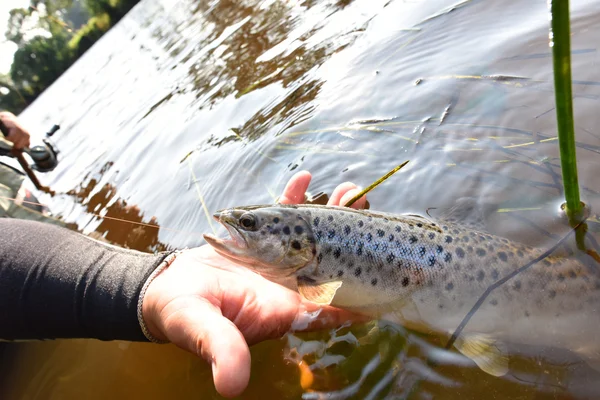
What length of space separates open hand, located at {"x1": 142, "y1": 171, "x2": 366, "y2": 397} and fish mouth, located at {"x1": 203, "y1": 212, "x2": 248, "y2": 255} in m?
0.21

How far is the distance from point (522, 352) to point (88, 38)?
60376 mm

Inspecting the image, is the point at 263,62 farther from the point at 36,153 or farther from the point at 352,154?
the point at 352,154

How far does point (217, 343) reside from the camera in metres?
2.05

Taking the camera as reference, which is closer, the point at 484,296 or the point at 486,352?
the point at 486,352

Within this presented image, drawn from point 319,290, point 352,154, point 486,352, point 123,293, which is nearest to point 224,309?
point 319,290

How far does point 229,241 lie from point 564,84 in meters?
2.28

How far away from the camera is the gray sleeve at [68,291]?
2996 millimetres

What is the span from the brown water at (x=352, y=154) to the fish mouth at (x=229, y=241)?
709mm

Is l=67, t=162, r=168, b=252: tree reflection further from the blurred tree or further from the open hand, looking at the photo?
the blurred tree

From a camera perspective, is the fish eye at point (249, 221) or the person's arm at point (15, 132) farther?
the person's arm at point (15, 132)

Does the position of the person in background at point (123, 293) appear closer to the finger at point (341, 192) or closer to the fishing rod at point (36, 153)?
the finger at point (341, 192)

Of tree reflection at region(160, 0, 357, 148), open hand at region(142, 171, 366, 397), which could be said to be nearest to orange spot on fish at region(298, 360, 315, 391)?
open hand at region(142, 171, 366, 397)

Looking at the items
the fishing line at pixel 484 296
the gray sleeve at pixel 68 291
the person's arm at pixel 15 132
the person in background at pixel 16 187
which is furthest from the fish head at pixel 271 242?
the person's arm at pixel 15 132

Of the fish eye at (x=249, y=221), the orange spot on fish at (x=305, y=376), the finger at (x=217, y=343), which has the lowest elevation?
the orange spot on fish at (x=305, y=376)
